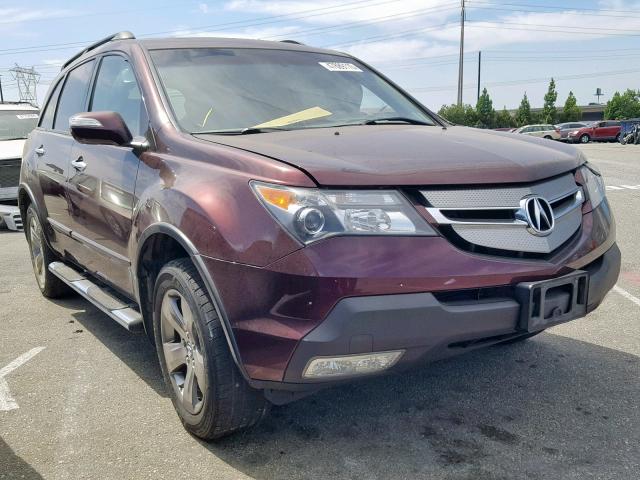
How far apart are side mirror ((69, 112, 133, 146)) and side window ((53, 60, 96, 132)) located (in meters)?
1.30

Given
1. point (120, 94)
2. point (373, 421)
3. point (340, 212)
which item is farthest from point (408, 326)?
point (120, 94)

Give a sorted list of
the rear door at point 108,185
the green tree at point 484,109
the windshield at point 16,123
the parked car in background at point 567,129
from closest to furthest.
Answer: the rear door at point 108,185 → the windshield at point 16,123 → the parked car in background at point 567,129 → the green tree at point 484,109

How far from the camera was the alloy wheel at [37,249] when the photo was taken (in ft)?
17.2

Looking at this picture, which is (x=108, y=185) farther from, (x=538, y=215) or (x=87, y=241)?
(x=538, y=215)

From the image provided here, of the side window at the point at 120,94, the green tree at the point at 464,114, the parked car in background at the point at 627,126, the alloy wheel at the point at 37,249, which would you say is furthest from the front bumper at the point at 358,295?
the green tree at the point at 464,114

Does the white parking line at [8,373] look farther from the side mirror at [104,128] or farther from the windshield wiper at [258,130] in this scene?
the windshield wiper at [258,130]

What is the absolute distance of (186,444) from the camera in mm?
2895

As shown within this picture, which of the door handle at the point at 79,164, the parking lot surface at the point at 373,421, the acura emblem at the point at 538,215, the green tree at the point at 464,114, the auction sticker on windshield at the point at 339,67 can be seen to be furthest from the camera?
the green tree at the point at 464,114

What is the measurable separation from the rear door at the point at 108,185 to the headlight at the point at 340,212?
116cm

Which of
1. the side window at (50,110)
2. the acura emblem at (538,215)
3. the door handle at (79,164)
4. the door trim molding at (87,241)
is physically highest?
the side window at (50,110)

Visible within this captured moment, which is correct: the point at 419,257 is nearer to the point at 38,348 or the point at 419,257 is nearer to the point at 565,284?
the point at 565,284

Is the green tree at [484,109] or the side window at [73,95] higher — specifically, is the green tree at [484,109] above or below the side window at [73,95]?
below

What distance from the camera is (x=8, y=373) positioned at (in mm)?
3855

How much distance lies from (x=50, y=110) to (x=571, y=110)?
81.0 metres
